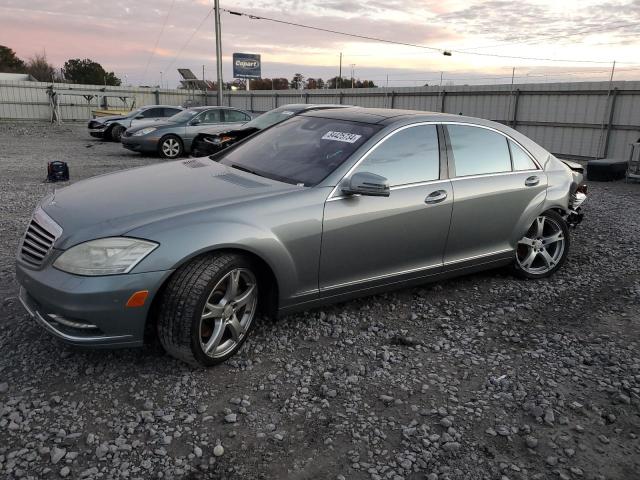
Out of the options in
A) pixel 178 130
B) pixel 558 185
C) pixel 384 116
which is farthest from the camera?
pixel 178 130

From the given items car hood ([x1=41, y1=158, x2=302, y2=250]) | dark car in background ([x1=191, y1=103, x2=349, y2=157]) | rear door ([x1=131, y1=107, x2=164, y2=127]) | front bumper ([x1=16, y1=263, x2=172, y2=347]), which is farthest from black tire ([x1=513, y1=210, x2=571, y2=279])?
rear door ([x1=131, y1=107, x2=164, y2=127])

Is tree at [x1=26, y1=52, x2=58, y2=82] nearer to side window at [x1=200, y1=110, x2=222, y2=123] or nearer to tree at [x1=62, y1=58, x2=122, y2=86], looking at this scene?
tree at [x1=62, y1=58, x2=122, y2=86]

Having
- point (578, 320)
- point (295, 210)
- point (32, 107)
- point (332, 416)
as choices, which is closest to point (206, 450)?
point (332, 416)

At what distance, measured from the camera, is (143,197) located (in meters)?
3.42

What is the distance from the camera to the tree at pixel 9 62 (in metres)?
63.8

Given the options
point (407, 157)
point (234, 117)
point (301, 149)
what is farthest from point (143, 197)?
point (234, 117)

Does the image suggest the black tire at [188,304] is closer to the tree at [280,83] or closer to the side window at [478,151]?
the side window at [478,151]

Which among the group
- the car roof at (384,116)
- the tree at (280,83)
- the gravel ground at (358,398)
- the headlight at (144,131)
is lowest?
the gravel ground at (358,398)

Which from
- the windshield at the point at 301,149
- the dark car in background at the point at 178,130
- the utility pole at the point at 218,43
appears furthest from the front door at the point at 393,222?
the utility pole at the point at 218,43

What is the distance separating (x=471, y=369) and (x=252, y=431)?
1.56m

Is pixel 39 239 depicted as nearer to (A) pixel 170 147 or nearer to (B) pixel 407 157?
(B) pixel 407 157

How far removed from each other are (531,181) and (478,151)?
0.70m

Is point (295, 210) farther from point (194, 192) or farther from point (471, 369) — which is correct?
point (471, 369)

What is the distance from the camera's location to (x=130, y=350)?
3.47 m
